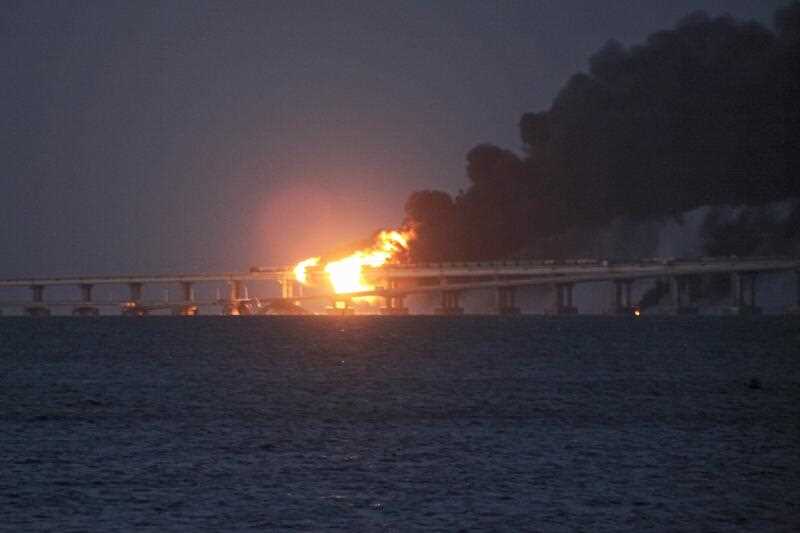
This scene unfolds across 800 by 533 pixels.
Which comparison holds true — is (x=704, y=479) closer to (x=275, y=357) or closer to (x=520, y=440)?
(x=520, y=440)

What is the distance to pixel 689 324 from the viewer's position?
191 m

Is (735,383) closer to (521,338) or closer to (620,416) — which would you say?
(620,416)

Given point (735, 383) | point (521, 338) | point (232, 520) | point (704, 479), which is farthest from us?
point (521, 338)

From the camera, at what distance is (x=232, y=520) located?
42531mm

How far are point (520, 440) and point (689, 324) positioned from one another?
134 m

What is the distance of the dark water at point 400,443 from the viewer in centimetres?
4375

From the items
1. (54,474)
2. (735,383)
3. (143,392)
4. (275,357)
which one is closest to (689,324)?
(275,357)

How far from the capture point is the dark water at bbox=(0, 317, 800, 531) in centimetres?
4375

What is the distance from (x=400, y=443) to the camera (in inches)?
2286

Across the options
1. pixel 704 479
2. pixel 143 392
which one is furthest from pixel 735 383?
pixel 704 479

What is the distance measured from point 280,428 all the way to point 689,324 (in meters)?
133

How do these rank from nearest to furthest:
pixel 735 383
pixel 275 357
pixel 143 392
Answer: pixel 143 392 < pixel 735 383 < pixel 275 357

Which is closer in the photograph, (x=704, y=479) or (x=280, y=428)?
(x=704, y=479)

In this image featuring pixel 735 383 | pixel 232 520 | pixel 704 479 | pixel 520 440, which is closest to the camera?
pixel 232 520
